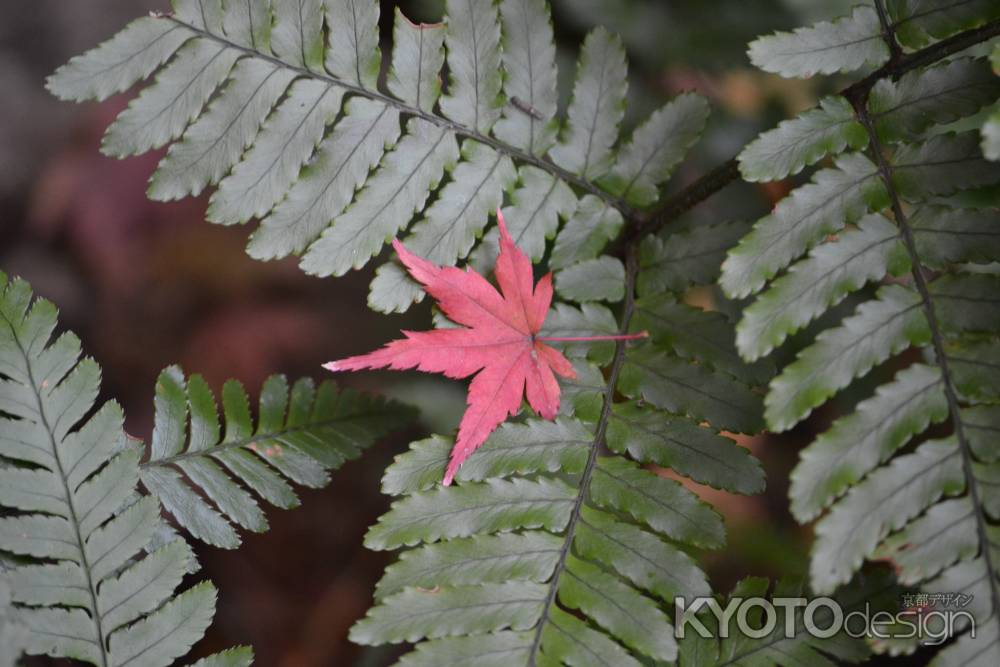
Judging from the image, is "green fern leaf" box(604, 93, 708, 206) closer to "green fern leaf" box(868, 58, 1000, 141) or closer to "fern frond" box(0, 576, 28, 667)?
"green fern leaf" box(868, 58, 1000, 141)

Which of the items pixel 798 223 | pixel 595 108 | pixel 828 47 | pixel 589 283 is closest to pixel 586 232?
pixel 589 283

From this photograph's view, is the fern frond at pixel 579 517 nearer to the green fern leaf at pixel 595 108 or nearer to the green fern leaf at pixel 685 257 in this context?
the green fern leaf at pixel 685 257

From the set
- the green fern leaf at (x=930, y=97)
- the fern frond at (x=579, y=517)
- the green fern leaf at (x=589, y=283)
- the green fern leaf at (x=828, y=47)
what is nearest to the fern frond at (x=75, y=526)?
the fern frond at (x=579, y=517)

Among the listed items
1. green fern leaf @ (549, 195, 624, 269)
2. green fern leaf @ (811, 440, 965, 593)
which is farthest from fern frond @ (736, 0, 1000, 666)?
green fern leaf @ (549, 195, 624, 269)

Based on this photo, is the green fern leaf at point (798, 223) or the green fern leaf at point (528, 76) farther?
the green fern leaf at point (528, 76)

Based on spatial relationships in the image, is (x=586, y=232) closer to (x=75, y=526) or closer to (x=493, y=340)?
(x=493, y=340)

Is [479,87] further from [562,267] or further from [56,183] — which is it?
[56,183]

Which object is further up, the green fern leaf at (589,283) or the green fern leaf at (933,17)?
the green fern leaf at (933,17)
